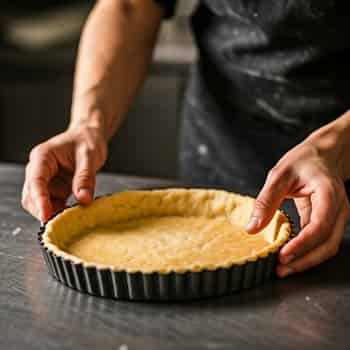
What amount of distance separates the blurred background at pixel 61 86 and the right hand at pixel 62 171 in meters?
1.50

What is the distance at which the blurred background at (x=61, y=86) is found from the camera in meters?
2.94

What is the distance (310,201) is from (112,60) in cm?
67

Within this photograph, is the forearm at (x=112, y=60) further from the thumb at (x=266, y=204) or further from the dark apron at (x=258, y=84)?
the thumb at (x=266, y=204)

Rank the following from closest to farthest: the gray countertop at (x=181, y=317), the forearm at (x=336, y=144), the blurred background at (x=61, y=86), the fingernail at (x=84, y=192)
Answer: the gray countertop at (x=181, y=317) → the forearm at (x=336, y=144) → the fingernail at (x=84, y=192) → the blurred background at (x=61, y=86)

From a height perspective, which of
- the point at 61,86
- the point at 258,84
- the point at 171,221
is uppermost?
the point at 258,84

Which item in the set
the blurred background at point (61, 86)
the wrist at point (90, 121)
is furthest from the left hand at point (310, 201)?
the blurred background at point (61, 86)

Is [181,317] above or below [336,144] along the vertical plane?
below

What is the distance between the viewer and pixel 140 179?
1.61 m

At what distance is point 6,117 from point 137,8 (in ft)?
4.95

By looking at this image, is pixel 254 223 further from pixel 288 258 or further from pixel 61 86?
pixel 61 86

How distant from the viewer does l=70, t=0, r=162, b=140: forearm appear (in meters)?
1.54

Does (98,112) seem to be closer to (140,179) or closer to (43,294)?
(140,179)

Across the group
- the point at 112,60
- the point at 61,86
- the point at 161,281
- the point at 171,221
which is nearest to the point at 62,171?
the point at 171,221

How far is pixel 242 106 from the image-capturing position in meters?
1.68
